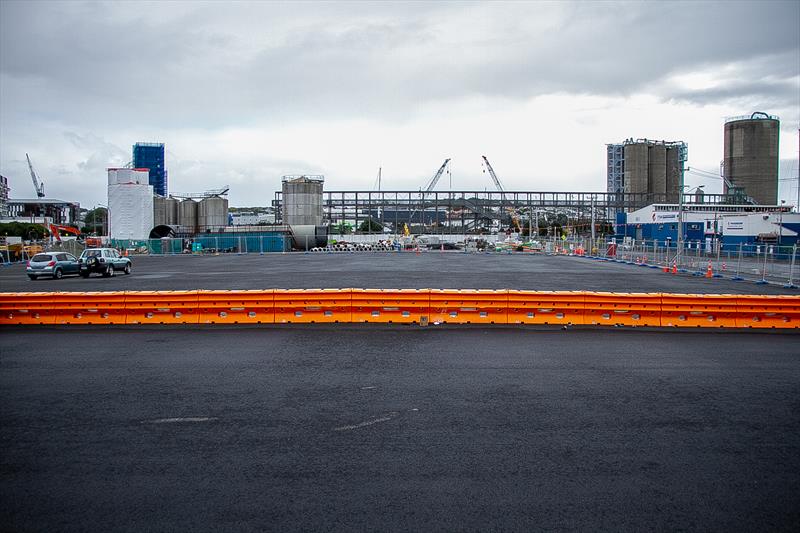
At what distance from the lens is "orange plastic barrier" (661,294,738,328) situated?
48.4ft

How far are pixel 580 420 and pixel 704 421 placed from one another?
1494mm

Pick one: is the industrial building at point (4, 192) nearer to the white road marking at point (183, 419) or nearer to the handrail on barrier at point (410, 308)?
the handrail on barrier at point (410, 308)

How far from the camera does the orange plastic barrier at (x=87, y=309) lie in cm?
1513

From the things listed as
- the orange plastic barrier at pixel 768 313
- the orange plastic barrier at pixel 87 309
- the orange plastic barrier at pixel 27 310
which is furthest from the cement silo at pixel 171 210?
the orange plastic barrier at pixel 768 313

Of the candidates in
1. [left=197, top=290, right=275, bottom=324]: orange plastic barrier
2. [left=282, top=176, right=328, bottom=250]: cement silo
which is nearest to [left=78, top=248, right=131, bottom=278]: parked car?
[left=197, top=290, right=275, bottom=324]: orange plastic barrier

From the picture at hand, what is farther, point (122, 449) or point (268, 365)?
point (268, 365)

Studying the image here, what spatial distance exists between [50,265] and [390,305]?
2432cm

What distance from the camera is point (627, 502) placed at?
5.17 metres

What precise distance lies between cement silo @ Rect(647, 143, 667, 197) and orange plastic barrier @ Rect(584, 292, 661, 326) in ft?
451

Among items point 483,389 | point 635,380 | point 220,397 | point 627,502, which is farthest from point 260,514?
point 635,380

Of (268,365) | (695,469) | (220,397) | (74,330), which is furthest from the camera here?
(74,330)

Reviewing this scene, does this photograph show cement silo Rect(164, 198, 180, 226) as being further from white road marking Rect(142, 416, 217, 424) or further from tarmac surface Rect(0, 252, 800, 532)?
white road marking Rect(142, 416, 217, 424)

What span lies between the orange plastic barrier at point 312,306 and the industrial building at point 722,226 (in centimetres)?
4045

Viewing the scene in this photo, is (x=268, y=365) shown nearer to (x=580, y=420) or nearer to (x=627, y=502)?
(x=580, y=420)
